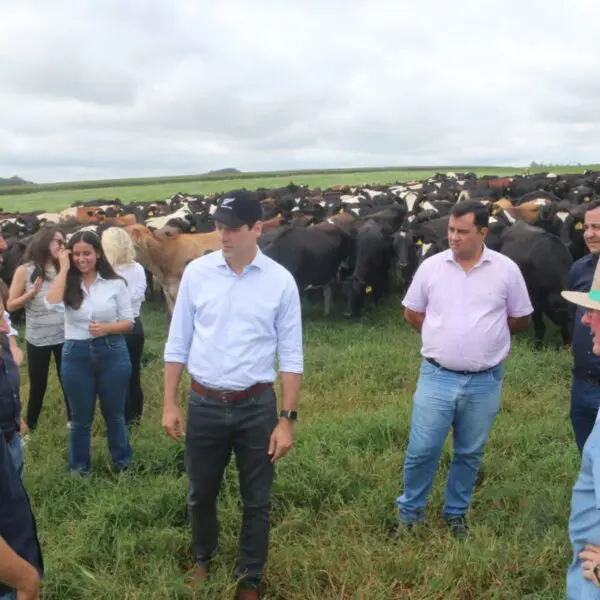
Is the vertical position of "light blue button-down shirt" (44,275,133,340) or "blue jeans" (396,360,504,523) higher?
"light blue button-down shirt" (44,275,133,340)

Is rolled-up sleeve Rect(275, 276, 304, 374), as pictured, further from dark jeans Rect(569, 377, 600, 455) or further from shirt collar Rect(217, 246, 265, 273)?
dark jeans Rect(569, 377, 600, 455)

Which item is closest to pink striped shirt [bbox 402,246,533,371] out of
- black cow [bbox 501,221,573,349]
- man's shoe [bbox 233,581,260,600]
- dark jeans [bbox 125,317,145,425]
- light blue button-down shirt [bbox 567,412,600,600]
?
man's shoe [bbox 233,581,260,600]

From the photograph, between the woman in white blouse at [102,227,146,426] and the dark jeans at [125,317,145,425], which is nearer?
the woman in white blouse at [102,227,146,426]

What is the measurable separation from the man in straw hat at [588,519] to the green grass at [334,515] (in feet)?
5.56

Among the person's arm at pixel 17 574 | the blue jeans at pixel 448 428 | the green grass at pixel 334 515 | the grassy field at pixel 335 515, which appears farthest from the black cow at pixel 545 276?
the person's arm at pixel 17 574

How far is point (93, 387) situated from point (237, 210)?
8.16 feet

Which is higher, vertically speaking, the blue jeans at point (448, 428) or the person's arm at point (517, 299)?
the person's arm at point (517, 299)

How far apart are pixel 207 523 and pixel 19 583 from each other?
1900mm

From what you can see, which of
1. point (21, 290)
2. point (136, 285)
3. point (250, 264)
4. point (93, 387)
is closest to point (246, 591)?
point (250, 264)

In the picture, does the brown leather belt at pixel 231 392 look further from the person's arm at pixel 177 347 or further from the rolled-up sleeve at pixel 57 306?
the rolled-up sleeve at pixel 57 306

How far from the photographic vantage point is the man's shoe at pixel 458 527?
4.38m

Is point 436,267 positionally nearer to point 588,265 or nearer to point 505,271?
point 505,271

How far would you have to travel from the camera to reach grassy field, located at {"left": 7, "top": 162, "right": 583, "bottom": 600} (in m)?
3.92

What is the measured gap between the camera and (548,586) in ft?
12.6
